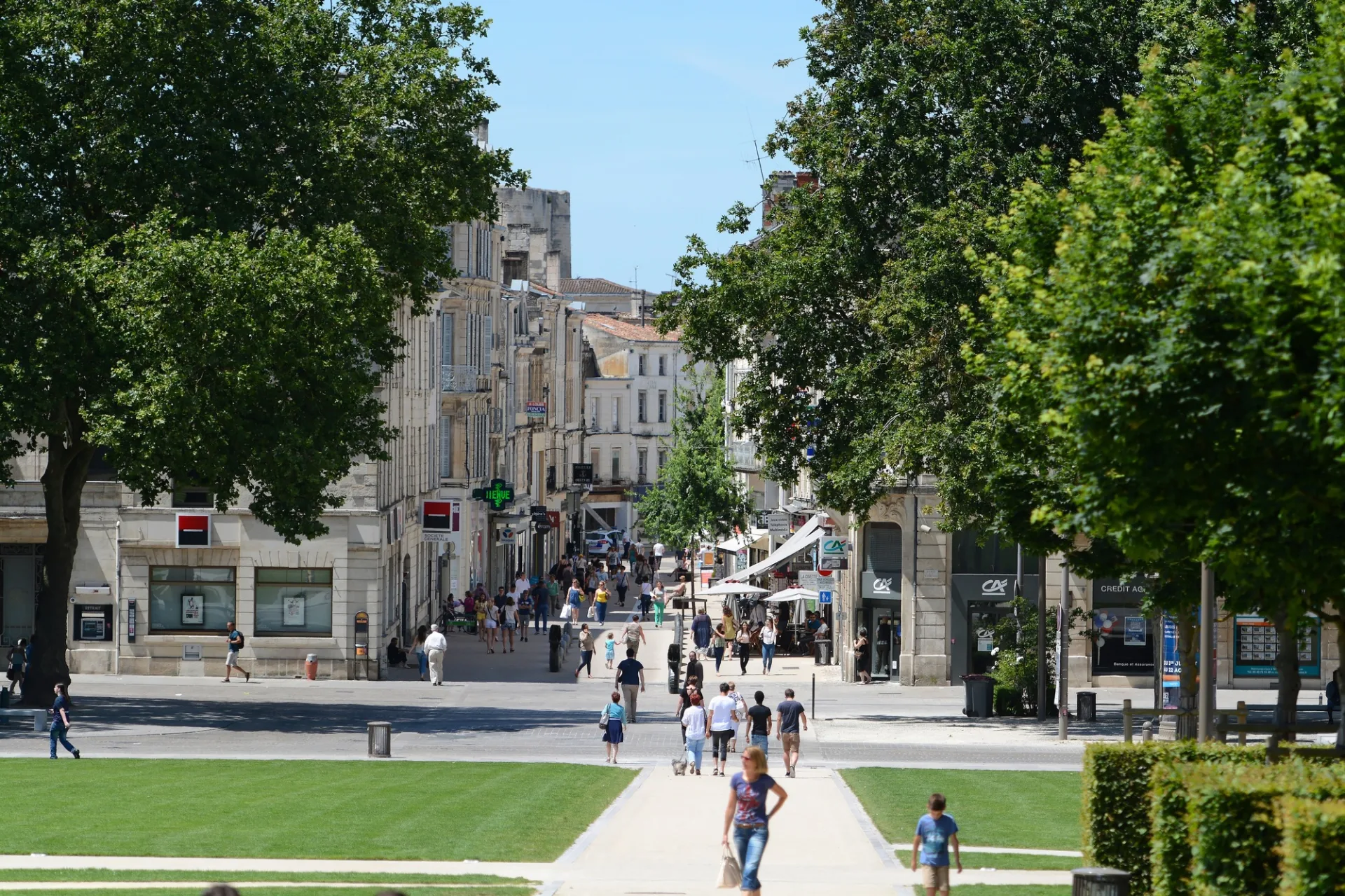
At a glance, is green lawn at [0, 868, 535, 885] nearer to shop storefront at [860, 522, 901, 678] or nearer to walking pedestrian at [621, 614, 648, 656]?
walking pedestrian at [621, 614, 648, 656]

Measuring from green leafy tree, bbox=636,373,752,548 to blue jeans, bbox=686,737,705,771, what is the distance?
175ft

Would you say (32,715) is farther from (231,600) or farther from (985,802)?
(985,802)

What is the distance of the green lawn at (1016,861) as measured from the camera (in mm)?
19156

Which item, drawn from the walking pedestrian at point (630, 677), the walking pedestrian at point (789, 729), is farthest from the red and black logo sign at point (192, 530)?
the walking pedestrian at point (789, 729)

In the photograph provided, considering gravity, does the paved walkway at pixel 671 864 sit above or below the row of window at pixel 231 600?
below

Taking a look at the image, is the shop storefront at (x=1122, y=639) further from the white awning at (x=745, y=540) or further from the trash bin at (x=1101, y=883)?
the trash bin at (x=1101, y=883)

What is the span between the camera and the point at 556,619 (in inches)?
2849

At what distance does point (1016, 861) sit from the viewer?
19.6 meters

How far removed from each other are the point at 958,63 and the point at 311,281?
12.9 m

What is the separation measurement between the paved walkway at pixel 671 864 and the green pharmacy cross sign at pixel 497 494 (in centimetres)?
4188

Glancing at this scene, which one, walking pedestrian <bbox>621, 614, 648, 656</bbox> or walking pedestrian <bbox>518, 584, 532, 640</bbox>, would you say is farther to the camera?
walking pedestrian <bbox>518, 584, 532, 640</bbox>

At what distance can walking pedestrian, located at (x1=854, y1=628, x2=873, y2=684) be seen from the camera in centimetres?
4650

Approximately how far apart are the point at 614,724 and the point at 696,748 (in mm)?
1391

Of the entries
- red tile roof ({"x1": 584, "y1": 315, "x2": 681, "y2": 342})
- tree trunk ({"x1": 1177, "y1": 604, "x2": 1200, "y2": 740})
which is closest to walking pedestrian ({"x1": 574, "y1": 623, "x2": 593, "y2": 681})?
tree trunk ({"x1": 1177, "y1": 604, "x2": 1200, "y2": 740})
